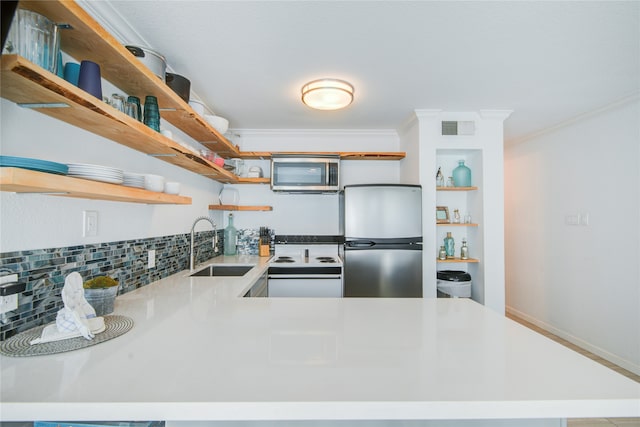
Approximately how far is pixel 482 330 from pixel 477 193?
2.33 m

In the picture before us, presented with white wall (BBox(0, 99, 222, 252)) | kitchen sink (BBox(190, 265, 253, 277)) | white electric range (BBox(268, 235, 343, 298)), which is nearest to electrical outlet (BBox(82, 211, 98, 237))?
white wall (BBox(0, 99, 222, 252))

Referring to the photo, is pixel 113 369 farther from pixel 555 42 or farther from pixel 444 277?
pixel 444 277

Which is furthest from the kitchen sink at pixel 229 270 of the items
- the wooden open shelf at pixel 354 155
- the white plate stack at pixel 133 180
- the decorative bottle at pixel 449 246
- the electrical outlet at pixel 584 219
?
the electrical outlet at pixel 584 219

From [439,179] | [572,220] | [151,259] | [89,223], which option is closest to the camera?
[89,223]

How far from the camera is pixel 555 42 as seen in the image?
5.69 ft

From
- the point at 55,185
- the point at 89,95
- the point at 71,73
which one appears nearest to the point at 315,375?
the point at 55,185

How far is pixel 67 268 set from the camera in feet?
4.04

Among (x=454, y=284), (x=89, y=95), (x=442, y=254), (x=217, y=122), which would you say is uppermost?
(x=217, y=122)

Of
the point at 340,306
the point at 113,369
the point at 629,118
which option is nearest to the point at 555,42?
the point at 629,118

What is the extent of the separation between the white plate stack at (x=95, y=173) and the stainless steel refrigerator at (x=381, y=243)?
1.97m

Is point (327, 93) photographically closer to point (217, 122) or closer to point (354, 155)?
point (217, 122)

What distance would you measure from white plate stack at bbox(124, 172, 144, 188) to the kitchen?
0.27 metres

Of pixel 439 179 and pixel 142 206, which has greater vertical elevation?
pixel 439 179

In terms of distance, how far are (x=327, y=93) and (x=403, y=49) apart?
2.04 feet
